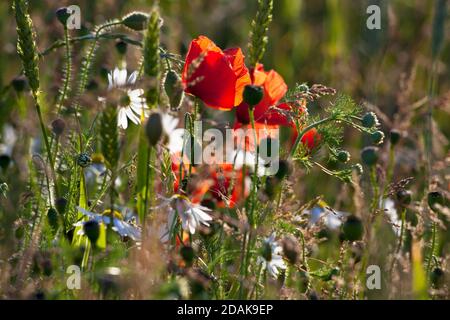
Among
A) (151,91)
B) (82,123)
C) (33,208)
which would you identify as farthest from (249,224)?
(82,123)

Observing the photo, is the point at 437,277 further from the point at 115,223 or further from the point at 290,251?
the point at 115,223

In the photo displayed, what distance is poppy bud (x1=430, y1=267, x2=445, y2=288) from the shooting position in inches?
71.9

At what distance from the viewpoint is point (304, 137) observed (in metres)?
2.01

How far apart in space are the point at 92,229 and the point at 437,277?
696 mm

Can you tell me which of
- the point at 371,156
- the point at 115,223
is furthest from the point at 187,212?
the point at 371,156

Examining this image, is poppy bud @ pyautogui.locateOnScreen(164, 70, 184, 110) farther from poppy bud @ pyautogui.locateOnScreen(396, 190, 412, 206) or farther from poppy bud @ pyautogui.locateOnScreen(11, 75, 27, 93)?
poppy bud @ pyautogui.locateOnScreen(11, 75, 27, 93)

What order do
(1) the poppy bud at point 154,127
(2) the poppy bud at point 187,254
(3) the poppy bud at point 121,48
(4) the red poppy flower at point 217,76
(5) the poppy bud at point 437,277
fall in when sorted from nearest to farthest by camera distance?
(1) the poppy bud at point 154,127 → (2) the poppy bud at point 187,254 → (5) the poppy bud at point 437,277 → (4) the red poppy flower at point 217,76 → (3) the poppy bud at point 121,48

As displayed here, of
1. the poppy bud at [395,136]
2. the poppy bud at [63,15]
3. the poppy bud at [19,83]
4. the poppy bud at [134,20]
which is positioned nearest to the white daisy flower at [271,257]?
the poppy bud at [395,136]

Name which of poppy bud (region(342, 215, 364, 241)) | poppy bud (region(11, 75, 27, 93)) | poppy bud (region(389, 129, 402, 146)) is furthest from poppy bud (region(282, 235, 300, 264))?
poppy bud (region(11, 75, 27, 93))

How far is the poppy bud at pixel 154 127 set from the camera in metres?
1.50

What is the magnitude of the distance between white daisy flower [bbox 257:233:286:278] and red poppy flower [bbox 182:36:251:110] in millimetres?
380

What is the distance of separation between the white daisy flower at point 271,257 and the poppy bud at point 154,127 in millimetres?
301

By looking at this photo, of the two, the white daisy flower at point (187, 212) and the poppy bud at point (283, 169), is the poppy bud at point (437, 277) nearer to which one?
the poppy bud at point (283, 169)

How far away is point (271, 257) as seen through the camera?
1.69m
